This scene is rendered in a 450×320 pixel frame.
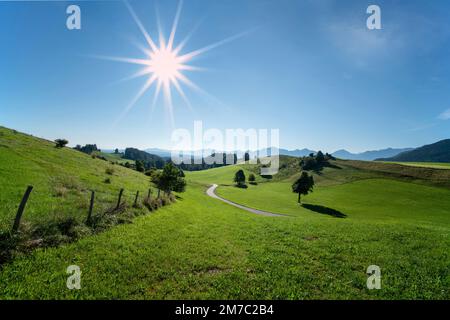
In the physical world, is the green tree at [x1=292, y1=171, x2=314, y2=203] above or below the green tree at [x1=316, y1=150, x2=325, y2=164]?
below

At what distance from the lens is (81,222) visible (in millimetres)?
12148

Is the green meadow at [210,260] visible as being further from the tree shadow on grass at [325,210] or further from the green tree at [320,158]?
the green tree at [320,158]

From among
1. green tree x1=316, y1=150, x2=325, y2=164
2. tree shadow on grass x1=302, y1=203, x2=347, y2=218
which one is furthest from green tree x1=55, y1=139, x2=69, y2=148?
green tree x1=316, y1=150, x2=325, y2=164

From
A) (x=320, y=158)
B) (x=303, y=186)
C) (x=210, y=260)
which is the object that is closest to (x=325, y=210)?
(x=303, y=186)

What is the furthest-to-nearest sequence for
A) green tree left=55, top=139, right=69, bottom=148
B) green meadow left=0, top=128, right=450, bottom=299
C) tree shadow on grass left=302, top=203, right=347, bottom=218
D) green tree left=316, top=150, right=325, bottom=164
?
1. green tree left=316, top=150, right=325, bottom=164
2. green tree left=55, top=139, right=69, bottom=148
3. tree shadow on grass left=302, top=203, right=347, bottom=218
4. green meadow left=0, top=128, right=450, bottom=299

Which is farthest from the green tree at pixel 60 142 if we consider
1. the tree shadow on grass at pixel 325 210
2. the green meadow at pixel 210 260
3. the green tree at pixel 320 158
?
the green tree at pixel 320 158

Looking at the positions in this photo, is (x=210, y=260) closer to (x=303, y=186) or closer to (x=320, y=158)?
(x=303, y=186)

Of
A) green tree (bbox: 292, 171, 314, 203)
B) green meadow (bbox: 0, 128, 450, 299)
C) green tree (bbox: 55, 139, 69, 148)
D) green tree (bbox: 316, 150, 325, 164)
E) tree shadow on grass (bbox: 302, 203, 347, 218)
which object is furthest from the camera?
green tree (bbox: 316, 150, 325, 164)

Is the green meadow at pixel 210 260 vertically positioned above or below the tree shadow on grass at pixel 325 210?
above

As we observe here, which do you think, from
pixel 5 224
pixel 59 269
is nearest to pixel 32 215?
pixel 5 224

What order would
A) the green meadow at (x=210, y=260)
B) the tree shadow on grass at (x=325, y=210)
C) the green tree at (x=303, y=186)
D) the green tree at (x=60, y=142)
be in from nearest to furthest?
the green meadow at (x=210, y=260) → the tree shadow on grass at (x=325, y=210) → the green tree at (x=60, y=142) → the green tree at (x=303, y=186)

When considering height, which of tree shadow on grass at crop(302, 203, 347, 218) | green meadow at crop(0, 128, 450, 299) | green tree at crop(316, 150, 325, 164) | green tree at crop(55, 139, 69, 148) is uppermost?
green tree at crop(55, 139, 69, 148)

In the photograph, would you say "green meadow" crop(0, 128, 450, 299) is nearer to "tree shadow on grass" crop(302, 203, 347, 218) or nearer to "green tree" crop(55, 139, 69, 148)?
"tree shadow on grass" crop(302, 203, 347, 218)

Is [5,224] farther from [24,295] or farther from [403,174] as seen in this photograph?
[403,174]
